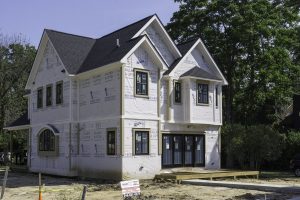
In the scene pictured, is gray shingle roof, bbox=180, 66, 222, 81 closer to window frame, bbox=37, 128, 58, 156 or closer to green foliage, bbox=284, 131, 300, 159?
green foliage, bbox=284, 131, 300, 159

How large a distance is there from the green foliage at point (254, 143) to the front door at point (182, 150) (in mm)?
2422

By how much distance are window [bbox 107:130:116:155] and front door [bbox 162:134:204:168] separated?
3254mm

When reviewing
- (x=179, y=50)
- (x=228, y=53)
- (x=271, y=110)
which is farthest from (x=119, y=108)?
(x=271, y=110)

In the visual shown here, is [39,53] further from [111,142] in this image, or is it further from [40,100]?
[111,142]

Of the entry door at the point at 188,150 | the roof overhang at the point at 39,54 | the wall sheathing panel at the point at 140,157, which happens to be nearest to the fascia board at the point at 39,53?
the roof overhang at the point at 39,54

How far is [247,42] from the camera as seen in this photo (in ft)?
130

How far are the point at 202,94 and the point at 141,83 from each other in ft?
15.0

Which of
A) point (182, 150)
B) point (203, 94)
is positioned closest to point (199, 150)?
point (182, 150)

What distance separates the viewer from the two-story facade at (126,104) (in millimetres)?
26719

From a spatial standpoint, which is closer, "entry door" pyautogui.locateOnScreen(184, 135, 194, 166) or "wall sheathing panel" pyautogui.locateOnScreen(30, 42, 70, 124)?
"entry door" pyautogui.locateOnScreen(184, 135, 194, 166)

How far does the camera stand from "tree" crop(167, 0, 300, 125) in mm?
39094

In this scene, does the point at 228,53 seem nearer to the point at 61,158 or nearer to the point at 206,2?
the point at 206,2

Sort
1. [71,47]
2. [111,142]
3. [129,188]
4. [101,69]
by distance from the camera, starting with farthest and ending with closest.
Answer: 1. [71,47]
2. [101,69]
3. [111,142]
4. [129,188]

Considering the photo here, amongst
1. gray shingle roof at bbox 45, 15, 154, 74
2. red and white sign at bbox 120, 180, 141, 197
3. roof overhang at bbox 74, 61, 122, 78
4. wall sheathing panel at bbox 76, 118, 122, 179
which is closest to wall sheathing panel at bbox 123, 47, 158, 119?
roof overhang at bbox 74, 61, 122, 78
